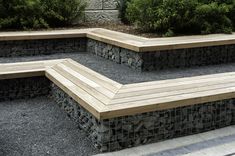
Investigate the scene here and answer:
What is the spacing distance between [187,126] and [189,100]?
0.28 meters

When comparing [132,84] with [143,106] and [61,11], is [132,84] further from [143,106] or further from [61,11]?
[61,11]

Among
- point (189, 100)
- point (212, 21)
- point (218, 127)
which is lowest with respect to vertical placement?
point (218, 127)

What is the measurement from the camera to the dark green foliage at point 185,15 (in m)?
5.56

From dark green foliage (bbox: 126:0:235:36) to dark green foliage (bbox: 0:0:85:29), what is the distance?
4.03 feet

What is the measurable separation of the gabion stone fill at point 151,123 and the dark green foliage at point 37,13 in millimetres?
2667

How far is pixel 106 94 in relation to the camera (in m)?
3.47

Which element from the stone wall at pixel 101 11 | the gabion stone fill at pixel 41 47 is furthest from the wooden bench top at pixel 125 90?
the stone wall at pixel 101 11

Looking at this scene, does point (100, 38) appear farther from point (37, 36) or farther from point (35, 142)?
point (35, 142)

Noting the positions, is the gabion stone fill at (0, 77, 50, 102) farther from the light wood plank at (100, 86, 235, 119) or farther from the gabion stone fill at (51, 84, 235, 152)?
the light wood plank at (100, 86, 235, 119)

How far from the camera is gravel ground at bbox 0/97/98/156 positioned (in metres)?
3.19

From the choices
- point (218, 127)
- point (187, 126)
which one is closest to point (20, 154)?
point (187, 126)

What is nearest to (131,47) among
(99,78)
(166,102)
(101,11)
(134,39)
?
(134,39)

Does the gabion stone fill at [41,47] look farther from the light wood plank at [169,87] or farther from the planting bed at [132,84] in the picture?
the light wood plank at [169,87]

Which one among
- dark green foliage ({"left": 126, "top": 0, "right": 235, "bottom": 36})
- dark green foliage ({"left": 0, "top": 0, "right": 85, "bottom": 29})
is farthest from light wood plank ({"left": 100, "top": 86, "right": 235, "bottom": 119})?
dark green foliage ({"left": 0, "top": 0, "right": 85, "bottom": 29})
